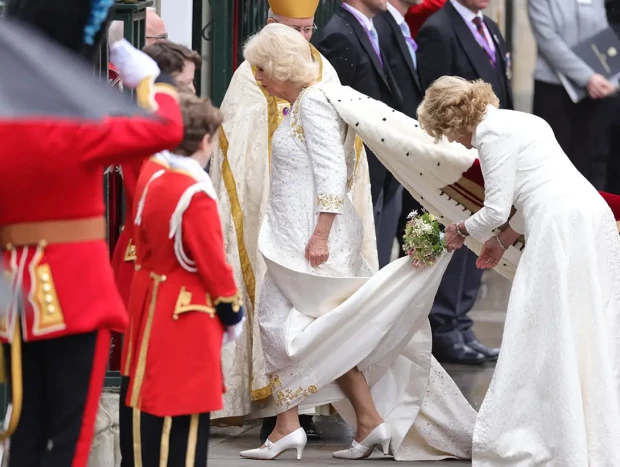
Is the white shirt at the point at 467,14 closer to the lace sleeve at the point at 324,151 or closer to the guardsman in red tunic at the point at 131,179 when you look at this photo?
the lace sleeve at the point at 324,151

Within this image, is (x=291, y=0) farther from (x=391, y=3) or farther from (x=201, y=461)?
(x=201, y=461)

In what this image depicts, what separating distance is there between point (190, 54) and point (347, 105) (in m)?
0.90

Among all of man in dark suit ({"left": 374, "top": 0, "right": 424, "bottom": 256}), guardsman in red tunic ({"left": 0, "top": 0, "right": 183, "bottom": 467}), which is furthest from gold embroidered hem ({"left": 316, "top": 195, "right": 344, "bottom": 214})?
man in dark suit ({"left": 374, "top": 0, "right": 424, "bottom": 256})

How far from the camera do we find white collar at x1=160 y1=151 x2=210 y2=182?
14.8ft

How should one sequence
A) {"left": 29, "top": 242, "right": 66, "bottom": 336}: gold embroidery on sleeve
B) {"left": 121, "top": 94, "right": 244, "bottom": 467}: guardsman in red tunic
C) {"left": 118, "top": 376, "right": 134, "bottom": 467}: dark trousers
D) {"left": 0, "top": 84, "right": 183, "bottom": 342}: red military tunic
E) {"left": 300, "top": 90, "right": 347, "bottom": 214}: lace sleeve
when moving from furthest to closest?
{"left": 300, "top": 90, "right": 347, "bottom": 214}: lace sleeve, {"left": 118, "top": 376, "right": 134, "bottom": 467}: dark trousers, {"left": 121, "top": 94, "right": 244, "bottom": 467}: guardsman in red tunic, {"left": 29, "top": 242, "right": 66, "bottom": 336}: gold embroidery on sleeve, {"left": 0, "top": 84, "right": 183, "bottom": 342}: red military tunic

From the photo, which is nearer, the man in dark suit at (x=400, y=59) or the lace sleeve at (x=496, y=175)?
the lace sleeve at (x=496, y=175)

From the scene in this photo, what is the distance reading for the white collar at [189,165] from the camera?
452 cm

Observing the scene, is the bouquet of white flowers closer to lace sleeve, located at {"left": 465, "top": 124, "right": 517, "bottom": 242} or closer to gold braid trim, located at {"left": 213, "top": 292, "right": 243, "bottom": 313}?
lace sleeve, located at {"left": 465, "top": 124, "right": 517, "bottom": 242}

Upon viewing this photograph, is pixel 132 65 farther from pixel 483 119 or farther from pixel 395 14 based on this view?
pixel 395 14

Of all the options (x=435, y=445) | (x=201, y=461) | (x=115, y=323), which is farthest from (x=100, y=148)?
(x=435, y=445)

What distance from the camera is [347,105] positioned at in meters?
6.25

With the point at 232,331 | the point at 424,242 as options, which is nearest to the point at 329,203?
the point at 424,242

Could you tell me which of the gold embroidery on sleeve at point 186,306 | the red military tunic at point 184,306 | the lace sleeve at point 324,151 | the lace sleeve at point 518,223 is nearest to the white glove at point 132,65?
the red military tunic at point 184,306

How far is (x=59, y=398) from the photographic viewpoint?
4.14 meters
